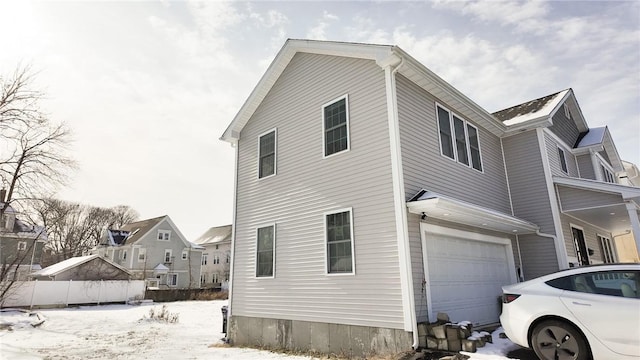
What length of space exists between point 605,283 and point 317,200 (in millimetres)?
6005

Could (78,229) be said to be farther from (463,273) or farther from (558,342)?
(558,342)

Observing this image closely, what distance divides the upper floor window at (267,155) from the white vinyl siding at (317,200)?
273mm

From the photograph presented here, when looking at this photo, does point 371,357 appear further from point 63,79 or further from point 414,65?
point 63,79

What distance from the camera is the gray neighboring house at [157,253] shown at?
36.2 metres

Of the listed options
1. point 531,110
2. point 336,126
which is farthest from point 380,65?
point 531,110

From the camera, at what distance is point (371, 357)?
23.3 feet

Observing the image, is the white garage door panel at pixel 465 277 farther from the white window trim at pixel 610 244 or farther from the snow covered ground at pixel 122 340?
the white window trim at pixel 610 244

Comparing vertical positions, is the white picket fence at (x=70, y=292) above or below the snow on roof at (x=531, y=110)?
below

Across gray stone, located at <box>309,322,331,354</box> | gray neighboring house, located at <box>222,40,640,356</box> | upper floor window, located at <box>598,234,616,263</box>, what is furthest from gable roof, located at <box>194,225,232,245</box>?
upper floor window, located at <box>598,234,616,263</box>

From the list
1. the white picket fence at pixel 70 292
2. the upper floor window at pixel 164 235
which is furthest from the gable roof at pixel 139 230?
the white picket fence at pixel 70 292

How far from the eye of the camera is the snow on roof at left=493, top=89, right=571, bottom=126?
474 inches

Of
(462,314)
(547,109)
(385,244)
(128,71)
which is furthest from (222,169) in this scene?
(547,109)

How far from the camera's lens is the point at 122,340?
1213cm

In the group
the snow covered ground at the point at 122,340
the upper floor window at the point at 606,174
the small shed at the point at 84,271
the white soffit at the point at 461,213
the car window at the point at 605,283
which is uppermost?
the upper floor window at the point at 606,174
